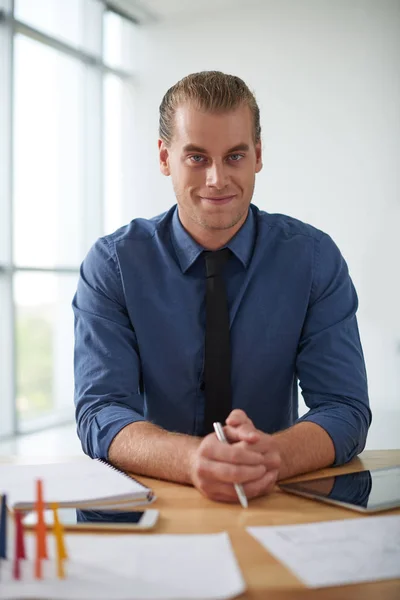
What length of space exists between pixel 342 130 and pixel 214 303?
4614mm

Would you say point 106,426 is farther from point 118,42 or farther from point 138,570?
point 118,42

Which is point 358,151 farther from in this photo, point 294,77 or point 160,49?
point 160,49

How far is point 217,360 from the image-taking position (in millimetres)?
1831

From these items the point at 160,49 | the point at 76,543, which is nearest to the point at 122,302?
the point at 76,543

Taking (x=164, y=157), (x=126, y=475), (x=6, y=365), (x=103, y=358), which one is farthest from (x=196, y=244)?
(x=6, y=365)

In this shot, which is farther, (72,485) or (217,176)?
(217,176)

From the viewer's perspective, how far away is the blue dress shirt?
1.78 m

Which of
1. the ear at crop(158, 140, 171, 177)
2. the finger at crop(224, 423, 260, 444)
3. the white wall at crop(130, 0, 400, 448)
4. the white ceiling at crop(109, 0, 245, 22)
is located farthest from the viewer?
the white ceiling at crop(109, 0, 245, 22)

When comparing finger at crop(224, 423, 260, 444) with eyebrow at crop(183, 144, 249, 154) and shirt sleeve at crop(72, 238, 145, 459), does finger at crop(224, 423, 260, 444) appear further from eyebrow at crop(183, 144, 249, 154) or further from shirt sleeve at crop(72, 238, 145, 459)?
eyebrow at crop(183, 144, 249, 154)

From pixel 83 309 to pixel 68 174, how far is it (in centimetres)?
432

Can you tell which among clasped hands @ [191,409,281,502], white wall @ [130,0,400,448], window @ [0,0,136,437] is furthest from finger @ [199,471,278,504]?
white wall @ [130,0,400,448]

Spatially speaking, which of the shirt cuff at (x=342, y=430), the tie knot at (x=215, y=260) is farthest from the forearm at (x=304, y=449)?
the tie knot at (x=215, y=260)

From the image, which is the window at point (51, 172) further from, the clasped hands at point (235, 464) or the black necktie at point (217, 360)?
the clasped hands at point (235, 464)

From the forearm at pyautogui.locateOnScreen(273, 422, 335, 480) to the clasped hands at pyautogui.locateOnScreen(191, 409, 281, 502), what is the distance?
9 centimetres
